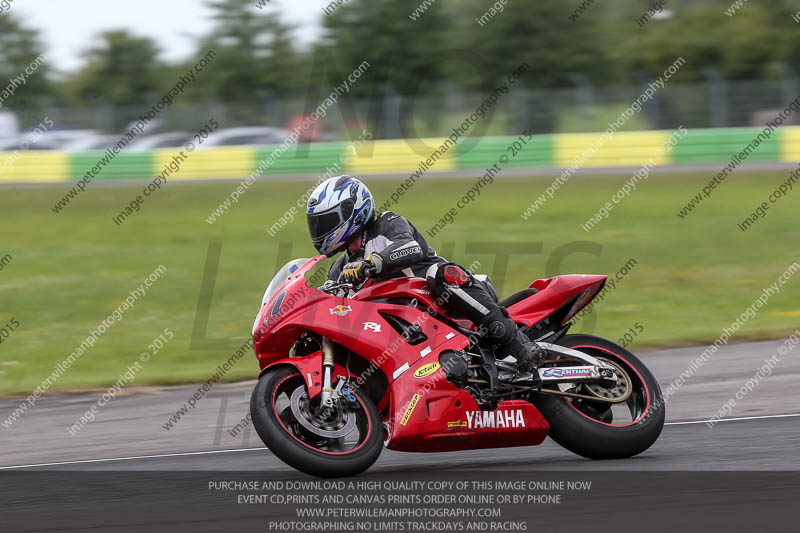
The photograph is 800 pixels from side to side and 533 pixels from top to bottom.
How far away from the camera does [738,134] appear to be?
2784cm

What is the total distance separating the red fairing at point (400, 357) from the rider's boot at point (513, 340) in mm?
200

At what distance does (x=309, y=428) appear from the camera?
598 cm

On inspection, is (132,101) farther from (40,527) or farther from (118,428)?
(40,527)

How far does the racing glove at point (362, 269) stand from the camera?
6215mm

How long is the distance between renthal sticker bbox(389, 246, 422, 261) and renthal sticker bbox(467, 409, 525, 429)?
3.36ft

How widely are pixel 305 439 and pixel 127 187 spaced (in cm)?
2255

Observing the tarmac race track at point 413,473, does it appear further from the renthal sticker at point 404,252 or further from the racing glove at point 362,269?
the renthal sticker at point 404,252

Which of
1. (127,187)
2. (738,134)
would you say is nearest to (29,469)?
(127,187)

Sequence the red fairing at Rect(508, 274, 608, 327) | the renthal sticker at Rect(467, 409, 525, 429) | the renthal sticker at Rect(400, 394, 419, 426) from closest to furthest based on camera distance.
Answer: the renthal sticker at Rect(400, 394, 419, 426) < the renthal sticker at Rect(467, 409, 525, 429) < the red fairing at Rect(508, 274, 608, 327)

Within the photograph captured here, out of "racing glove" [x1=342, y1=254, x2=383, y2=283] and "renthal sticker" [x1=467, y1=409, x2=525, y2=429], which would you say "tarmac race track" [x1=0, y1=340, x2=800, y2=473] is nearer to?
"renthal sticker" [x1=467, y1=409, x2=525, y2=429]

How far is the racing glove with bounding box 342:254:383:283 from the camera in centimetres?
621

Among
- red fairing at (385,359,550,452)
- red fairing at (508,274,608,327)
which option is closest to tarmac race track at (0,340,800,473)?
red fairing at (385,359,550,452)

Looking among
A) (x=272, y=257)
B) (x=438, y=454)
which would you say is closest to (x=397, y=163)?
(x=272, y=257)

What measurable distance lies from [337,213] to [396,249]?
16.7 inches
